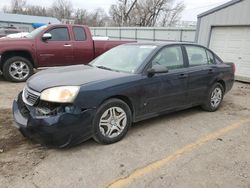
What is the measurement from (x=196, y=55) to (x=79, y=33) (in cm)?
484

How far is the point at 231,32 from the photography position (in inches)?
409

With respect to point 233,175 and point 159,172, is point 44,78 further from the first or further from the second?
point 233,175

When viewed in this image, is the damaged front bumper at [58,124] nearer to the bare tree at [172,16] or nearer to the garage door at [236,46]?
the garage door at [236,46]

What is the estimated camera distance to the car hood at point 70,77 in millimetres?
3568

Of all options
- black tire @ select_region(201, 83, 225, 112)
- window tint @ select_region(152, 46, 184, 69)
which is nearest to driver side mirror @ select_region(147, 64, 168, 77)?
window tint @ select_region(152, 46, 184, 69)

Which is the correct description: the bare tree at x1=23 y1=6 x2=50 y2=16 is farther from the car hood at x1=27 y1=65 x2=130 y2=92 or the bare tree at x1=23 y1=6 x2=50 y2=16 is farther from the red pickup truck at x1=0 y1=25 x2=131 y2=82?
the car hood at x1=27 y1=65 x2=130 y2=92

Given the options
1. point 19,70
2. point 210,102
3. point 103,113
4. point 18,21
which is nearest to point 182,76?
point 210,102

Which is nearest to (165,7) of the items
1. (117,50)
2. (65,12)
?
(65,12)

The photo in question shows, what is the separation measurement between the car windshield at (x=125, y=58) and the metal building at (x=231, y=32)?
6.72 metres

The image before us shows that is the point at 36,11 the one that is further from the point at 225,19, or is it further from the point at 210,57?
the point at 210,57

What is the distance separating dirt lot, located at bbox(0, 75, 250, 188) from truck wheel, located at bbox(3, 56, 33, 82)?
3497 millimetres

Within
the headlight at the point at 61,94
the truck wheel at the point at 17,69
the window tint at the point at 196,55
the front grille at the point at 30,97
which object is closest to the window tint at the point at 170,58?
the window tint at the point at 196,55

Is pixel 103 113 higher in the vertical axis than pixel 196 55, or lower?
lower

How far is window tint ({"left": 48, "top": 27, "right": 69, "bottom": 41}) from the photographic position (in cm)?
851
